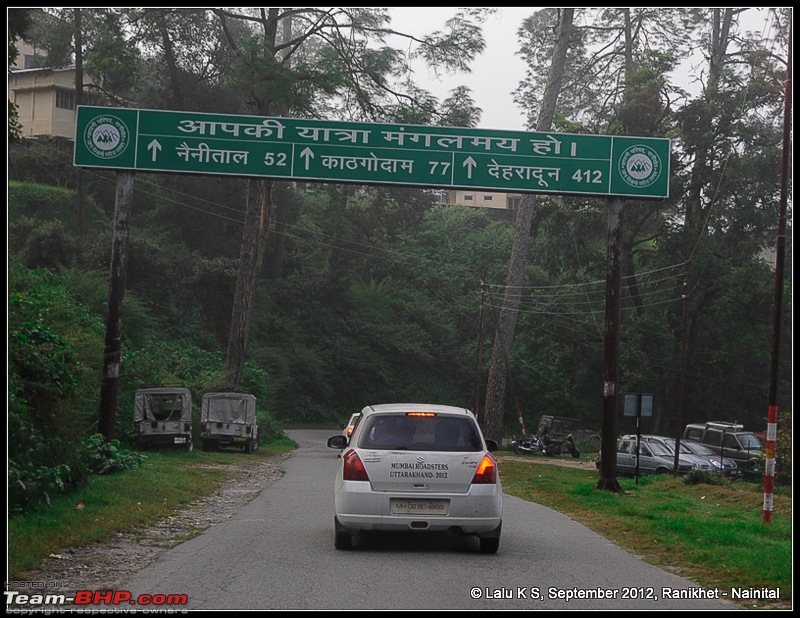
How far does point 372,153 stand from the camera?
20.3 meters

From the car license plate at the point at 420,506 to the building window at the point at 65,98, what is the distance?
164ft

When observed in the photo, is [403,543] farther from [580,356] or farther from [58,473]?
[580,356]

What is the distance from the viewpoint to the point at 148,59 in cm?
4622

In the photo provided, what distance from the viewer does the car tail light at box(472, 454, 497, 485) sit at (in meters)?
10.9

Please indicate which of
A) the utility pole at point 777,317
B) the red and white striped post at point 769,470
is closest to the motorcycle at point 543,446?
the utility pole at point 777,317

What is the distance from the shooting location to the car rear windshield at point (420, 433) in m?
11.2

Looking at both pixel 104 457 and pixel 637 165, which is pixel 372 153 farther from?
pixel 104 457

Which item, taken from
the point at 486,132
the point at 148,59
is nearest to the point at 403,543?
the point at 486,132

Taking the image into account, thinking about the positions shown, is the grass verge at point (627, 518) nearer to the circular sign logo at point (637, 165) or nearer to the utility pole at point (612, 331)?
the utility pole at point (612, 331)

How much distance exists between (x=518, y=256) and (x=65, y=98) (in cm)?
3147

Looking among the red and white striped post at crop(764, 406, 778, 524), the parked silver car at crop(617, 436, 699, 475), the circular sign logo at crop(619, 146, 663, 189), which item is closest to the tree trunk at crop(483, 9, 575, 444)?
the parked silver car at crop(617, 436, 699, 475)

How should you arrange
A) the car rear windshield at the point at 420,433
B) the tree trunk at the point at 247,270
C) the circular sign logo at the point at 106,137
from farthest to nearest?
1. the tree trunk at the point at 247,270
2. the circular sign logo at the point at 106,137
3. the car rear windshield at the point at 420,433

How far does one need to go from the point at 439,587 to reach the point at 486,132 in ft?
42.4

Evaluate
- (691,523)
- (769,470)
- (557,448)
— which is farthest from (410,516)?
(557,448)
